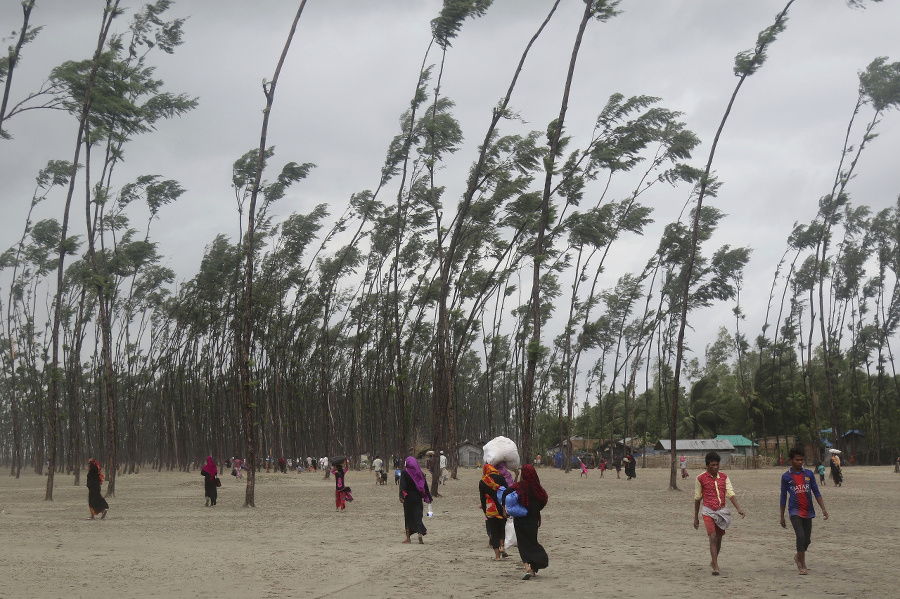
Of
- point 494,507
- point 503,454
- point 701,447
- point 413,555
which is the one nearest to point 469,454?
point 701,447

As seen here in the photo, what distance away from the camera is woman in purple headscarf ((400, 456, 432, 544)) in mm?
15148

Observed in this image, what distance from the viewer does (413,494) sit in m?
15.3

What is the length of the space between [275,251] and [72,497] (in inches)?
838

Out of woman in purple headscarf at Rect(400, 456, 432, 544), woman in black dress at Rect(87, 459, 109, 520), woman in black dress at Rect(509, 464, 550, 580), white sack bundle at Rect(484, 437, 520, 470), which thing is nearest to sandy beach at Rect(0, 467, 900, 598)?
woman in black dress at Rect(509, 464, 550, 580)

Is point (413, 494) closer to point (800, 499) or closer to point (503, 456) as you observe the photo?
point (503, 456)

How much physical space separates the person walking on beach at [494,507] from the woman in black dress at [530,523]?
5.70 ft

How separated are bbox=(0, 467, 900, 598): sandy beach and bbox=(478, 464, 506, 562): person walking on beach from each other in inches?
17.9

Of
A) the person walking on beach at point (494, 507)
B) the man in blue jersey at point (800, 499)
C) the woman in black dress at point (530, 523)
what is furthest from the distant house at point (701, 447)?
the woman in black dress at point (530, 523)

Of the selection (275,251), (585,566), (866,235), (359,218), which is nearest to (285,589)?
(585,566)

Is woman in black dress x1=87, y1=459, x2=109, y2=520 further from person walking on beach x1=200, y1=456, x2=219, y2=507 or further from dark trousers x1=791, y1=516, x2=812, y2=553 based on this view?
dark trousers x1=791, y1=516, x2=812, y2=553

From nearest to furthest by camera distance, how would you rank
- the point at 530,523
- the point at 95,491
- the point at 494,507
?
the point at 530,523 < the point at 494,507 < the point at 95,491

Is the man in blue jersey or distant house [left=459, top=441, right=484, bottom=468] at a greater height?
the man in blue jersey

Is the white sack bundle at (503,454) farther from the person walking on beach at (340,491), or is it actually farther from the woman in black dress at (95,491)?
the woman in black dress at (95,491)

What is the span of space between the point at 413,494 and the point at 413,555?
5.54ft
